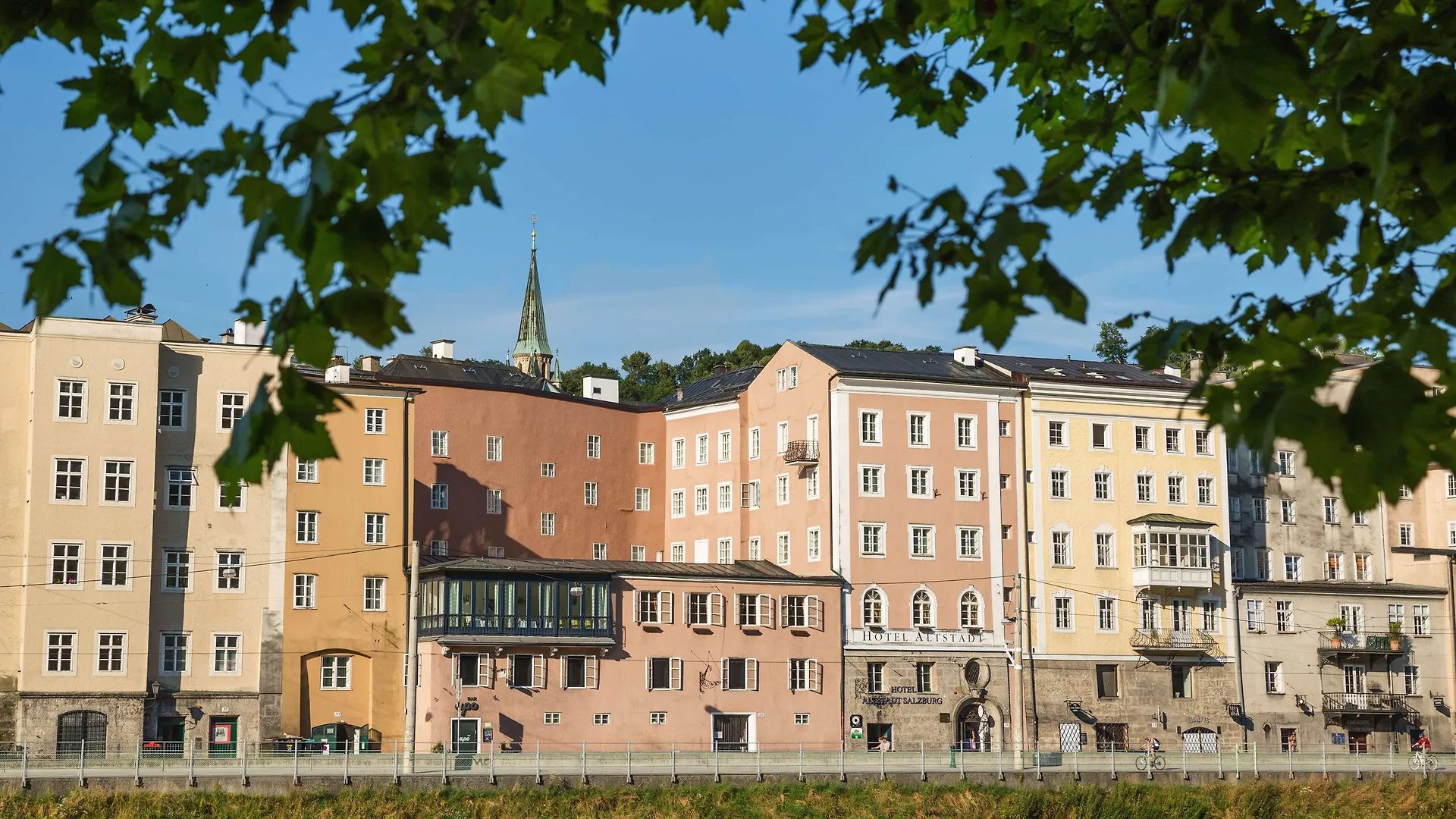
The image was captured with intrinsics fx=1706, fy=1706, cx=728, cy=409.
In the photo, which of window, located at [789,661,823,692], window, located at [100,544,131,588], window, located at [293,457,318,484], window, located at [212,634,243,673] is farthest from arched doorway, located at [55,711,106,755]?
window, located at [789,661,823,692]

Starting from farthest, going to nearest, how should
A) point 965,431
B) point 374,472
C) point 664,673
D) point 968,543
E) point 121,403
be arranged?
1. point 965,431
2. point 968,543
3. point 374,472
4. point 664,673
5. point 121,403

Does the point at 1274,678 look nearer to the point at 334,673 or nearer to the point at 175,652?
the point at 334,673

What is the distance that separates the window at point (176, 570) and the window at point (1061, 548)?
33.0 meters

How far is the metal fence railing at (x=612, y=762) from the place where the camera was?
148ft

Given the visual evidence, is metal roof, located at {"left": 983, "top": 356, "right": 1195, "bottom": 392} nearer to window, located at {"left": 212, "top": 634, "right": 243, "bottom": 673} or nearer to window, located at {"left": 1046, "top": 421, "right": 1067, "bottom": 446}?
window, located at {"left": 1046, "top": 421, "right": 1067, "bottom": 446}

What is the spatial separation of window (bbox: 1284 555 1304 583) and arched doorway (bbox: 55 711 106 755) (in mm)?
49261

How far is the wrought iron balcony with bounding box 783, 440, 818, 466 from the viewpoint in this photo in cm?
6731

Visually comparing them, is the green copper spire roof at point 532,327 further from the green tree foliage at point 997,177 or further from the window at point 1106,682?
the green tree foliage at point 997,177

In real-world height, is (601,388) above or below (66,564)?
above

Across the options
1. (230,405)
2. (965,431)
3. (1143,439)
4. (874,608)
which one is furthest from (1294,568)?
(230,405)

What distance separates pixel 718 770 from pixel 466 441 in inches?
986

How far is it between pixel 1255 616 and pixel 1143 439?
896cm

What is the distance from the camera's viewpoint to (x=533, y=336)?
407 ft

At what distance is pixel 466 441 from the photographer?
→ 70.9 metres
